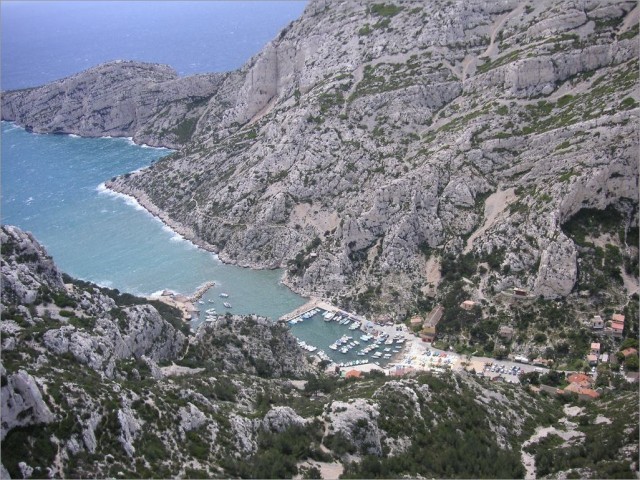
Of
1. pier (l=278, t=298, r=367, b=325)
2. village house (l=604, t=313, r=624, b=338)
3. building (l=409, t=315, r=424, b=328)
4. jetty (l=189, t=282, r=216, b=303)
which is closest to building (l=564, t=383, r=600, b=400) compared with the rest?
village house (l=604, t=313, r=624, b=338)

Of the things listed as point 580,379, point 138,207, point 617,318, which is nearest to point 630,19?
point 617,318

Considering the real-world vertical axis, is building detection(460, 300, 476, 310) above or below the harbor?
above

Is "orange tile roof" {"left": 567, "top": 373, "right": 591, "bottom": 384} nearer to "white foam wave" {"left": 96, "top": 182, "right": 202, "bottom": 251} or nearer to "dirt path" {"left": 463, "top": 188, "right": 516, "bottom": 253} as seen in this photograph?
"dirt path" {"left": 463, "top": 188, "right": 516, "bottom": 253}

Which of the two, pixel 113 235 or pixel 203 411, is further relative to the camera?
pixel 113 235

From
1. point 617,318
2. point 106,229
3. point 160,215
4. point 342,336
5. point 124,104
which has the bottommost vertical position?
point 342,336

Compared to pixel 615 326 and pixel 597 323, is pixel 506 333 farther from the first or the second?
pixel 615 326

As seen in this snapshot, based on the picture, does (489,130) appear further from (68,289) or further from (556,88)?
(68,289)
